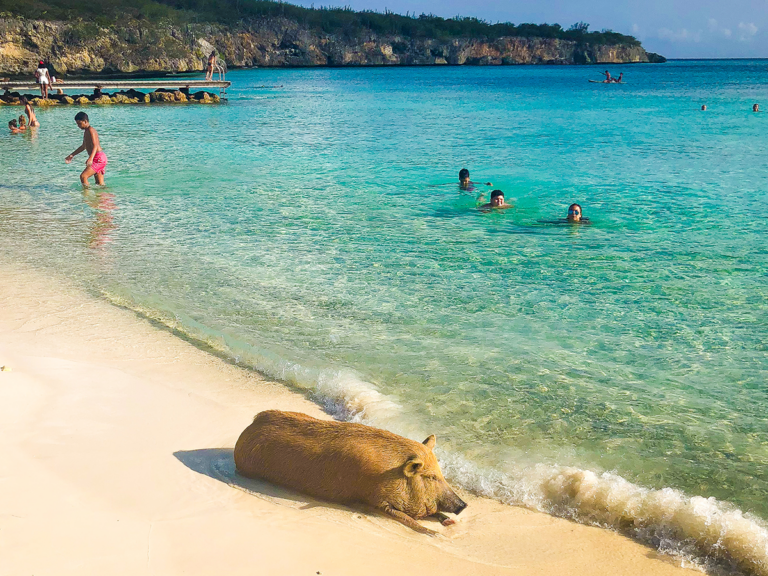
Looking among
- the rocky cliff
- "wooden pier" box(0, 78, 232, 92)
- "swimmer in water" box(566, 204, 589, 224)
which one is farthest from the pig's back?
the rocky cliff

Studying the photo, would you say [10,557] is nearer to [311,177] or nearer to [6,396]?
[6,396]

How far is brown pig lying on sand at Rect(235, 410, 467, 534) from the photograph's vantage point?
395 centimetres

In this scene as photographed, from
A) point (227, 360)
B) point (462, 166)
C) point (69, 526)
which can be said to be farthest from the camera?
point (462, 166)

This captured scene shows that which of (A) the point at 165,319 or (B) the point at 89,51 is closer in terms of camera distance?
(A) the point at 165,319

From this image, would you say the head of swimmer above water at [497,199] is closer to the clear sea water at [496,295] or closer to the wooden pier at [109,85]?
the clear sea water at [496,295]

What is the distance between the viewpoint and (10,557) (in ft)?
11.0

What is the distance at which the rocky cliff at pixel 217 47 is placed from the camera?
280 feet

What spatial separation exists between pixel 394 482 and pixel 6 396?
10.2 feet

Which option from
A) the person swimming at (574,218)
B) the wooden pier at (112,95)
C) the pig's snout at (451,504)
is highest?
the wooden pier at (112,95)

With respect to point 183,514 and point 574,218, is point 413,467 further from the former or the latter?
point 574,218

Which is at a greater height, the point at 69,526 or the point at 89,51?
the point at 89,51

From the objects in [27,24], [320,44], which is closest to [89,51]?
[27,24]

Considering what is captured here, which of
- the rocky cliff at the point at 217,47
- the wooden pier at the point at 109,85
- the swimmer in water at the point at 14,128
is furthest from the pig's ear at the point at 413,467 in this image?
the rocky cliff at the point at 217,47

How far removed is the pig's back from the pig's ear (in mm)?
61
